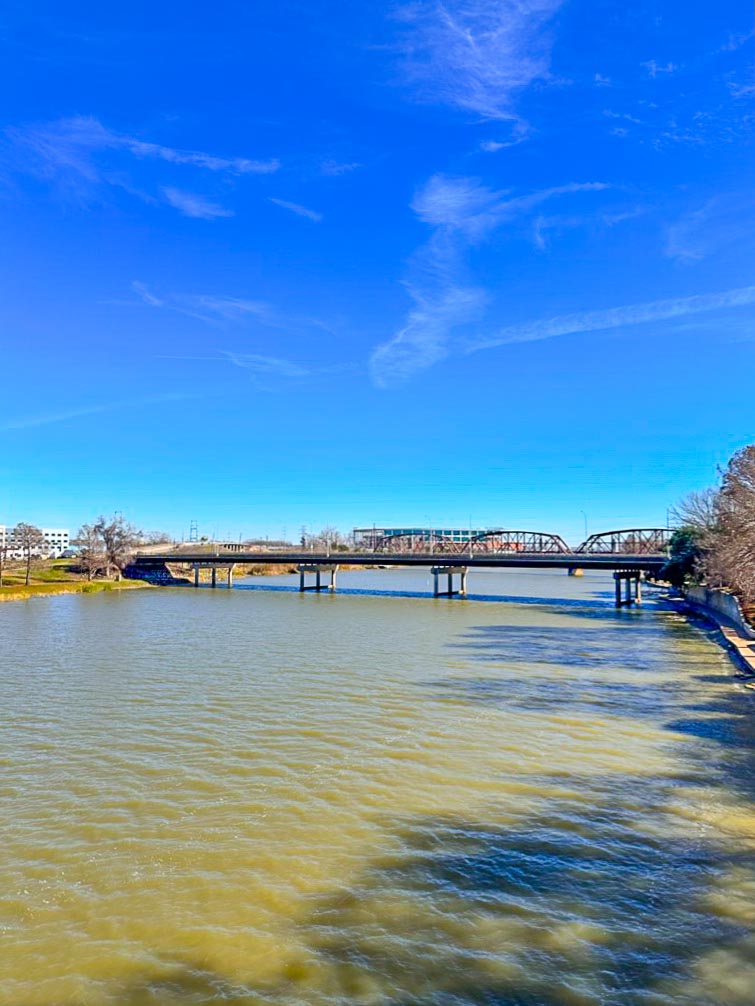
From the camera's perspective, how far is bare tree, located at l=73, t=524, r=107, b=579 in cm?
8475

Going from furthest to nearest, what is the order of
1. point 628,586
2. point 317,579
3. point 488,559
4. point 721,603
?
point 317,579 < point 488,559 < point 628,586 < point 721,603

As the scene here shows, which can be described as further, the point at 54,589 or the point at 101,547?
the point at 101,547

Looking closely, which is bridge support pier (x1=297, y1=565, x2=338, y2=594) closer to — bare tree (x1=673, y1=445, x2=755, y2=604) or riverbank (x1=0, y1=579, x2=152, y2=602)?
riverbank (x1=0, y1=579, x2=152, y2=602)

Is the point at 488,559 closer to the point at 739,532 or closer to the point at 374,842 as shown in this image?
the point at 739,532

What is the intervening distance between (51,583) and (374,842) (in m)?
75.3

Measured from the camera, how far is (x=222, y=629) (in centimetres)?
3803

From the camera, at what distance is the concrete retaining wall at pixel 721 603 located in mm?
34428

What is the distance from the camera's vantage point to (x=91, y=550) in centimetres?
8650

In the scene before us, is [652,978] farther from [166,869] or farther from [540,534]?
[540,534]

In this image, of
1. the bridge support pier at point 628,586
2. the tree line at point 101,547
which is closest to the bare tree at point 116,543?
the tree line at point 101,547

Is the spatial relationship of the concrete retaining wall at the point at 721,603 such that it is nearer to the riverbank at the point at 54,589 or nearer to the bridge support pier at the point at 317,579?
the bridge support pier at the point at 317,579

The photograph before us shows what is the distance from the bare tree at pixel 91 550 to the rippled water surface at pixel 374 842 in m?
68.3

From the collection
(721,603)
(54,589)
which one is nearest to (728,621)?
(721,603)

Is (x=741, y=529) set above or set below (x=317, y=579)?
above
